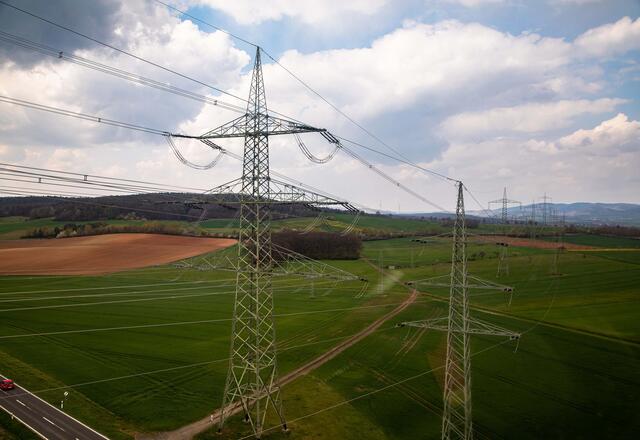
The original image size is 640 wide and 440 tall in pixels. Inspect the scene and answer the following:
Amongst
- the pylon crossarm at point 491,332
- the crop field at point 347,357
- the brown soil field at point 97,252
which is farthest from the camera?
the brown soil field at point 97,252

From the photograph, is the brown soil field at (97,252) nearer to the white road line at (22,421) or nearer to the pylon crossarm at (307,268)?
the pylon crossarm at (307,268)

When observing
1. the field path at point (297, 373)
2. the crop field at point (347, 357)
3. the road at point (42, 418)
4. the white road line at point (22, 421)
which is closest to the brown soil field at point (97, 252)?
the crop field at point (347, 357)

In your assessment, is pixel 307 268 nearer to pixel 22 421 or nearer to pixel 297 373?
pixel 297 373

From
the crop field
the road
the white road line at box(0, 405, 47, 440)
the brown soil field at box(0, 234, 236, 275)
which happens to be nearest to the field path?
the crop field

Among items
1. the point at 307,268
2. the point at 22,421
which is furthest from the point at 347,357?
the point at 22,421

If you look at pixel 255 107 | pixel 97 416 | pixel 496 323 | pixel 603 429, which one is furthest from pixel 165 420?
pixel 496 323

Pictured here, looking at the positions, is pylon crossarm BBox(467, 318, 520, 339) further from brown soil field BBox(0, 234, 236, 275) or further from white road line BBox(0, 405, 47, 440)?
brown soil field BBox(0, 234, 236, 275)

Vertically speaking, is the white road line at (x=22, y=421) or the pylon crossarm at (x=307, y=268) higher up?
the pylon crossarm at (x=307, y=268)
